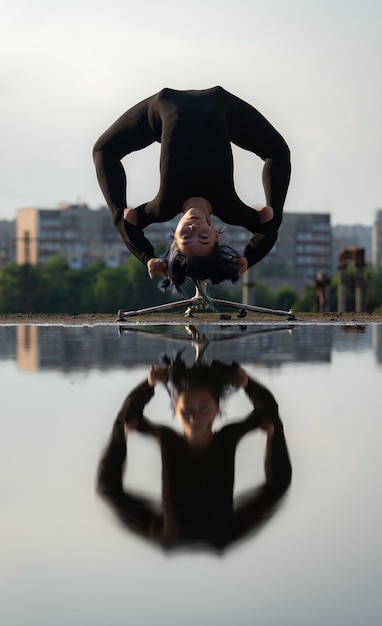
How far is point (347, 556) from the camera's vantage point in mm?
2506

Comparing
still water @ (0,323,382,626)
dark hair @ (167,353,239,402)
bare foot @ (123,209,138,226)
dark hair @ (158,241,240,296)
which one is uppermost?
bare foot @ (123,209,138,226)

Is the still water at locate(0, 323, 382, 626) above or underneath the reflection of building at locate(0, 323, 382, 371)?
underneath

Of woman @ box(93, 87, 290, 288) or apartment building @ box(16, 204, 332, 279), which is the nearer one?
woman @ box(93, 87, 290, 288)

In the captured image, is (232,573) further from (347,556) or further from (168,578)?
(347,556)

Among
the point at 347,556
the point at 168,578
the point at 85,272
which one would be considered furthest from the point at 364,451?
the point at 85,272

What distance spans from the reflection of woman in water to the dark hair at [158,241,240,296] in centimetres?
587

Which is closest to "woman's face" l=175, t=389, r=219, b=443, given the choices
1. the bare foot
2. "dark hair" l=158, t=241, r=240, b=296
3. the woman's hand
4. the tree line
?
"dark hair" l=158, t=241, r=240, b=296

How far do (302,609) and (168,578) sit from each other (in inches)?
11.3

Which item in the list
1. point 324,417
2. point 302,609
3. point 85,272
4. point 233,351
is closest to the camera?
point 302,609

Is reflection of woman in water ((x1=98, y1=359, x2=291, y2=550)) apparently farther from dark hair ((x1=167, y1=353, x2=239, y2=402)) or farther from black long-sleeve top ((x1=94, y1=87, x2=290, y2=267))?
black long-sleeve top ((x1=94, y1=87, x2=290, y2=267))

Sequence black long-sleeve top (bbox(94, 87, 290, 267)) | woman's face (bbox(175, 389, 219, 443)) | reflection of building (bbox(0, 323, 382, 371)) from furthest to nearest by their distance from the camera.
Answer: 1. black long-sleeve top (bbox(94, 87, 290, 267))
2. reflection of building (bbox(0, 323, 382, 371))
3. woman's face (bbox(175, 389, 219, 443))

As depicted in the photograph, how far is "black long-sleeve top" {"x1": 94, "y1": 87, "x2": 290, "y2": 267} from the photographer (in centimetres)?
1170

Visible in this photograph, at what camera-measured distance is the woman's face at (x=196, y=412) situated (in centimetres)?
412

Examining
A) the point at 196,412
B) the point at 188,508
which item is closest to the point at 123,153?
the point at 196,412
